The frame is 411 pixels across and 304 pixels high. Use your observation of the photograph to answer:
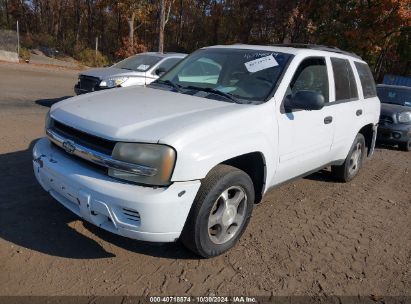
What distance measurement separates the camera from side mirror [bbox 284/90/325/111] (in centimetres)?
374

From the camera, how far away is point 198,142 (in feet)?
9.88

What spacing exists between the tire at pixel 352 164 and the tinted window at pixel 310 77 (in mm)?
1315

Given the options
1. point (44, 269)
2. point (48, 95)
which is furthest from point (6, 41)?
point (44, 269)

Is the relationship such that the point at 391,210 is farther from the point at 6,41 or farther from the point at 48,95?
the point at 6,41

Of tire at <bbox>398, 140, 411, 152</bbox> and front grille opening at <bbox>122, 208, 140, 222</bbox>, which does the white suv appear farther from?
tire at <bbox>398, 140, 411, 152</bbox>

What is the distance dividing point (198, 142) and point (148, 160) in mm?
396

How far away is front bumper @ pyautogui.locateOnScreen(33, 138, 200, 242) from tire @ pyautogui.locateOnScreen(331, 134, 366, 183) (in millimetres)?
3207

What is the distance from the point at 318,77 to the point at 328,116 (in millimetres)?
452

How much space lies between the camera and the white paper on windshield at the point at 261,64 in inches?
160

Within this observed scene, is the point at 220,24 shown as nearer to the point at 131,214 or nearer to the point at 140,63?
the point at 140,63

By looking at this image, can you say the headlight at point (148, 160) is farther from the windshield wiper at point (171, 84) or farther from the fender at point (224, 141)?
the windshield wiper at point (171, 84)

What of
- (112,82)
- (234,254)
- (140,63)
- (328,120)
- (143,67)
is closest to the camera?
(234,254)

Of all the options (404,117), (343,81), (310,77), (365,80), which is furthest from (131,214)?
(404,117)

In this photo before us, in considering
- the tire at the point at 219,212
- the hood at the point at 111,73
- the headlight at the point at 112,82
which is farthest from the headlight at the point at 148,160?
the hood at the point at 111,73
